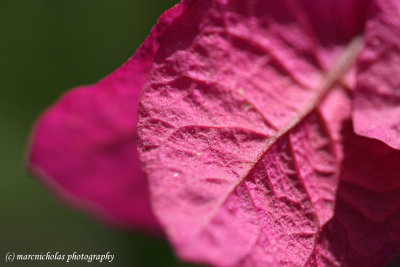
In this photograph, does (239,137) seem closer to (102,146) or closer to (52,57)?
(102,146)

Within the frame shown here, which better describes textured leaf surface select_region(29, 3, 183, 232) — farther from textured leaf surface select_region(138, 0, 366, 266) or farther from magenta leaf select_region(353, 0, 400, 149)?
magenta leaf select_region(353, 0, 400, 149)

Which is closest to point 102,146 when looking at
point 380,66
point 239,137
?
point 239,137

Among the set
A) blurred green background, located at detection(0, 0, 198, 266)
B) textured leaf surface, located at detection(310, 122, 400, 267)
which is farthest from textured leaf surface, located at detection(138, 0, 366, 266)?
blurred green background, located at detection(0, 0, 198, 266)

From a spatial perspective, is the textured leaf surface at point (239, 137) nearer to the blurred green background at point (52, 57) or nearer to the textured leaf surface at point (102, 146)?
the textured leaf surface at point (102, 146)

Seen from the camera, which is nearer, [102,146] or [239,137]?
A: [239,137]

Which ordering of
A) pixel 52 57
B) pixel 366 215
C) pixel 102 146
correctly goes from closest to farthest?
1. pixel 366 215
2. pixel 102 146
3. pixel 52 57

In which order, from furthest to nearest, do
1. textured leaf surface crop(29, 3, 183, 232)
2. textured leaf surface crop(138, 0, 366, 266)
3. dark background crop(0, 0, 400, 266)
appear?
dark background crop(0, 0, 400, 266), textured leaf surface crop(29, 3, 183, 232), textured leaf surface crop(138, 0, 366, 266)
